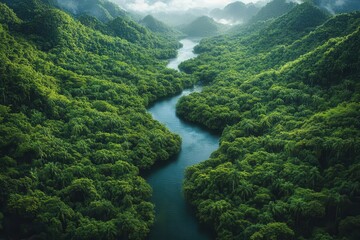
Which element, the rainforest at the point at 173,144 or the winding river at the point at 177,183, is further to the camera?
the winding river at the point at 177,183

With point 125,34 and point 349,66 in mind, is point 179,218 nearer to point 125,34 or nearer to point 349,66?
point 349,66

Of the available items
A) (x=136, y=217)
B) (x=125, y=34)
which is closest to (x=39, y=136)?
(x=136, y=217)

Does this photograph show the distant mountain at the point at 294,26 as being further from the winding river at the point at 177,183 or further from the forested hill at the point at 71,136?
the winding river at the point at 177,183

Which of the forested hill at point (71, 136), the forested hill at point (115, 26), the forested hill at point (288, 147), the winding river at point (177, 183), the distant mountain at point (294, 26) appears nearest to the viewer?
the forested hill at point (288, 147)

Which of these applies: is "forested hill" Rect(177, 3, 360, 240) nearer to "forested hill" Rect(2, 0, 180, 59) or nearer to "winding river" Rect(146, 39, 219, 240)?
"winding river" Rect(146, 39, 219, 240)

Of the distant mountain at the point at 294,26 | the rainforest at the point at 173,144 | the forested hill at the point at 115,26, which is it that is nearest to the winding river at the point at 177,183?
the rainforest at the point at 173,144

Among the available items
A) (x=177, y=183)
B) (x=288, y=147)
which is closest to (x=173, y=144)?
(x=177, y=183)

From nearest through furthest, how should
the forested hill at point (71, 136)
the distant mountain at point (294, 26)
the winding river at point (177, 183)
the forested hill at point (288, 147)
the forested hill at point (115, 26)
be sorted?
the forested hill at point (288, 147) < the forested hill at point (71, 136) < the winding river at point (177, 183) < the distant mountain at point (294, 26) < the forested hill at point (115, 26)

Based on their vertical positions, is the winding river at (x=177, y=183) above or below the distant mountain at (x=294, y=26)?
below
